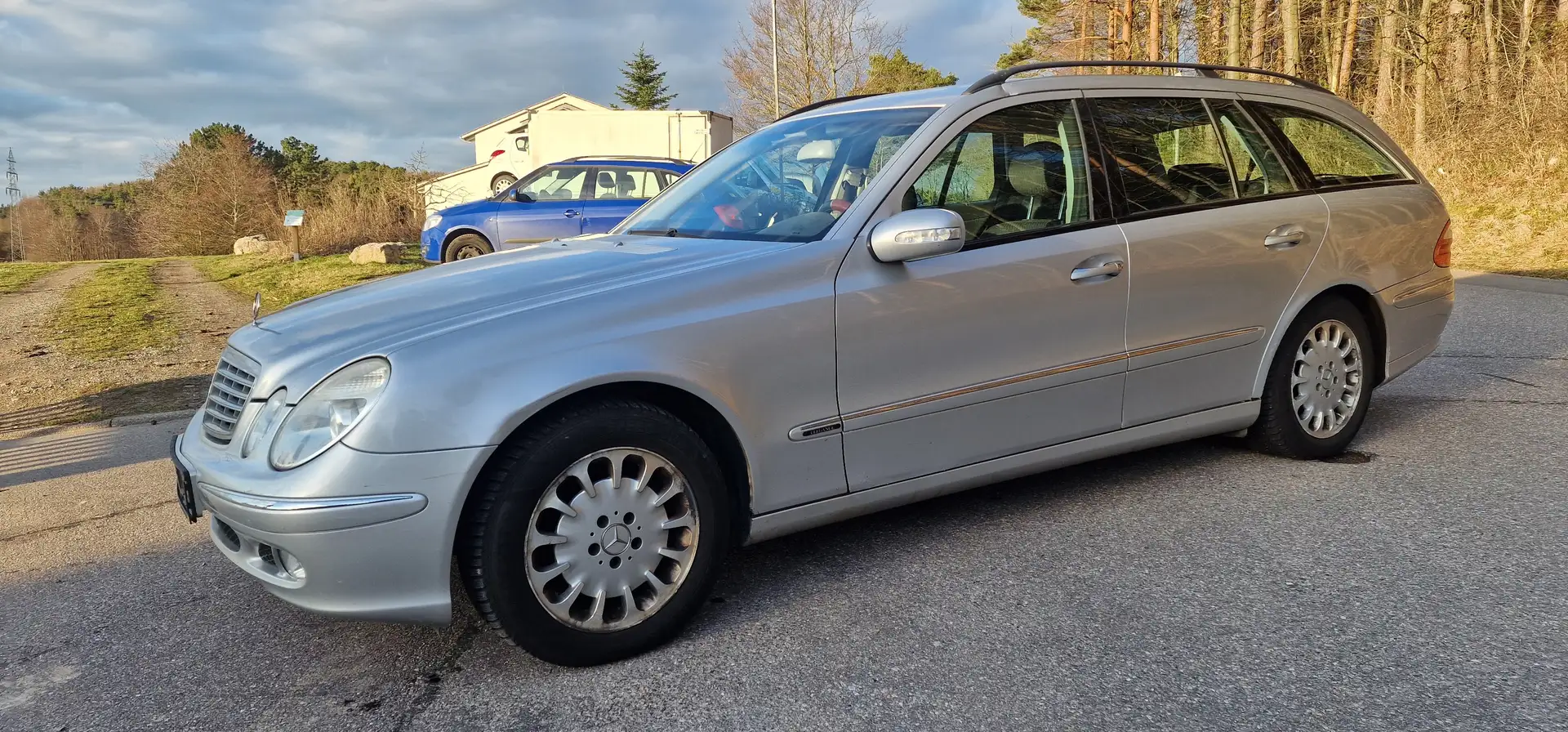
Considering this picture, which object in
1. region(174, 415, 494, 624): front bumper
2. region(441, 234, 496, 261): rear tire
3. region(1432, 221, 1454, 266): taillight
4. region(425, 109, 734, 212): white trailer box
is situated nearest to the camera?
region(174, 415, 494, 624): front bumper

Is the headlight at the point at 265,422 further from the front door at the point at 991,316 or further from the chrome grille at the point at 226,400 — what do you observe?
the front door at the point at 991,316

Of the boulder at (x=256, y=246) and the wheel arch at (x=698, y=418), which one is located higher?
the boulder at (x=256, y=246)

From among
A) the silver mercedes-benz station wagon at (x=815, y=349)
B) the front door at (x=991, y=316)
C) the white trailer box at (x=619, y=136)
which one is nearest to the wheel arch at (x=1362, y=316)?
the silver mercedes-benz station wagon at (x=815, y=349)

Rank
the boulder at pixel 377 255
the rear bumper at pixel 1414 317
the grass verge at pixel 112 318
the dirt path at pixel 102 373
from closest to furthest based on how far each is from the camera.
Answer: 1. the rear bumper at pixel 1414 317
2. the dirt path at pixel 102 373
3. the grass verge at pixel 112 318
4. the boulder at pixel 377 255

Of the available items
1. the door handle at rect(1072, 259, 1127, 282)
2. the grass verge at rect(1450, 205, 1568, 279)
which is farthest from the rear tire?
the grass verge at rect(1450, 205, 1568, 279)

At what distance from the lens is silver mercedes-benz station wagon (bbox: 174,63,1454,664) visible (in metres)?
2.71

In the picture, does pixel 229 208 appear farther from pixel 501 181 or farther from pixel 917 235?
pixel 917 235

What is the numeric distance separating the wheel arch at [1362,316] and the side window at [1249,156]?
482 mm

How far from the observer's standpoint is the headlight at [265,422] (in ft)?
9.05

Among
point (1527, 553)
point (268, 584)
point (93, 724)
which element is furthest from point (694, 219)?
point (1527, 553)

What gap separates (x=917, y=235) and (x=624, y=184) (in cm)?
1130

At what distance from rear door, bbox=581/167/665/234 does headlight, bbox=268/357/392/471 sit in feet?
35.5

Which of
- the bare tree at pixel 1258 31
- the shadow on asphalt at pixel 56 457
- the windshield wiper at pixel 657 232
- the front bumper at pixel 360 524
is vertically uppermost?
the bare tree at pixel 1258 31

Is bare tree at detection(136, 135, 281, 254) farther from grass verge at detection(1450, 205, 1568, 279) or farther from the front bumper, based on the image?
the front bumper
